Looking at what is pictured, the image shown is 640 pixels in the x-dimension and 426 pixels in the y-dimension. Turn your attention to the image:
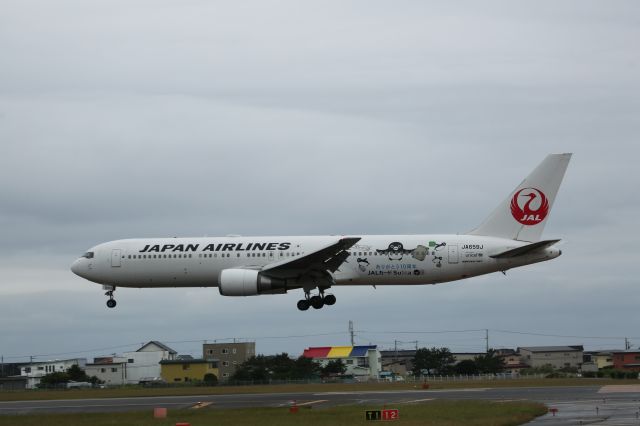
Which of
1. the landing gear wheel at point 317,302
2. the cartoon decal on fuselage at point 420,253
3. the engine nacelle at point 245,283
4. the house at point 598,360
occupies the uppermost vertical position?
the cartoon decal on fuselage at point 420,253

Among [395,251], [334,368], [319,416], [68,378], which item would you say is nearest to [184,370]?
[68,378]

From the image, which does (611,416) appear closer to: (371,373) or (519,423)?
(519,423)

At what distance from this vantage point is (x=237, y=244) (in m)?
52.7

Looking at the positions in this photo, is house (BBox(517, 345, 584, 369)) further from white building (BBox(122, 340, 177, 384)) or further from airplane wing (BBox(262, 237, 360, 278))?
airplane wing (BBox(262, 237, 360, 278))

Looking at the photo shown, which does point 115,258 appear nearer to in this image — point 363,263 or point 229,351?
point 363,263

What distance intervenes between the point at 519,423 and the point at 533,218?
22.7 meters

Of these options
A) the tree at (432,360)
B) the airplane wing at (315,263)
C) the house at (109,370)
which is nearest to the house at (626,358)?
the tree at (432,360)

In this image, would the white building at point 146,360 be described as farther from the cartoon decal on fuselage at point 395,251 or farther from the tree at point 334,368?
the cartoon decal on fuselage at point 395,251

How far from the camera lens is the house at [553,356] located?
434 feet

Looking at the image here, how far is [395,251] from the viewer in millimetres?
50469

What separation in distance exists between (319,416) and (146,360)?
84.8 m

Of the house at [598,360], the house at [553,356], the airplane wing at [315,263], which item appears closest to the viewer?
the airplane wing at [315,263]

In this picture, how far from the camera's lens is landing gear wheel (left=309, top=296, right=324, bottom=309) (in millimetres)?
52625

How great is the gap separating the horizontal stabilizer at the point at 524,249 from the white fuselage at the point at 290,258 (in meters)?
0.27
